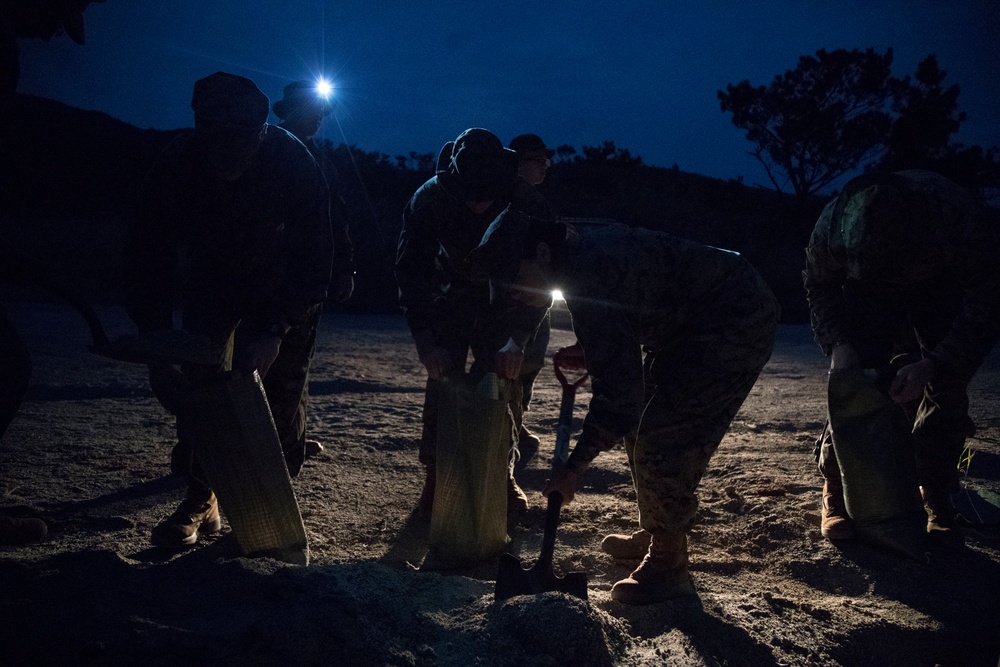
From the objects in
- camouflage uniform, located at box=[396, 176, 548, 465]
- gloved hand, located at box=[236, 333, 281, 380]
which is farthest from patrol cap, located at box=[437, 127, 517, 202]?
gloved hand, located at box=[236, 333, 281, 380]

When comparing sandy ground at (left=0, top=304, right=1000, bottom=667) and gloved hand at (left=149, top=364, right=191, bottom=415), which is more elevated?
gloved hand at (left=149, top=364, right=191, bottom=415)

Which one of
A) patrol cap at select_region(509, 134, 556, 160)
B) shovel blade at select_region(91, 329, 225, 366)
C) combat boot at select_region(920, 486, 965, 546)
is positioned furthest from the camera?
patrol cap at select_region(509, 134, 556, 160)

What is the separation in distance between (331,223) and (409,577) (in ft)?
5.33

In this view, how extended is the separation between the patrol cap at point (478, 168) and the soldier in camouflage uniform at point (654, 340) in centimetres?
75

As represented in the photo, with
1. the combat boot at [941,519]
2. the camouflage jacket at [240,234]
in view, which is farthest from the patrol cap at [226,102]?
the combat boot at [941,519]

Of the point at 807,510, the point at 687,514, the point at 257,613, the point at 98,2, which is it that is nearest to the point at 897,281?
the point at 807,510

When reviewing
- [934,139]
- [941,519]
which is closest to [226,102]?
[941,519]

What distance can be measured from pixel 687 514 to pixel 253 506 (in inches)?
61.7

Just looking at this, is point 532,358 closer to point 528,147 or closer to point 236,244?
point 236,244

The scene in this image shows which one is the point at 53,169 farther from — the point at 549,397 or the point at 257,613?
the point at 257,613

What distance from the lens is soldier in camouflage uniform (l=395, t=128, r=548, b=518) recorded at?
295 cm

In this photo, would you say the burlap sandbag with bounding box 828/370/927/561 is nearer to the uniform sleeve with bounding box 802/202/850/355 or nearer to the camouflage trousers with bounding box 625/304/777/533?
the uniform sleeve with bounding box 802/202/850/355

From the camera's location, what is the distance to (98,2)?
8.43 ft

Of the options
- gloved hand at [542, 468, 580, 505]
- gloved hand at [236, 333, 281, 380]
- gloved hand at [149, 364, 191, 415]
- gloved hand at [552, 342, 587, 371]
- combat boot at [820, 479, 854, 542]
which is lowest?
combat boot at [820, 479, 854, 542]
